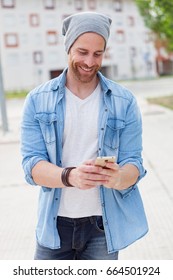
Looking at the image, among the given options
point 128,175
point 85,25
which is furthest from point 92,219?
point 85,25

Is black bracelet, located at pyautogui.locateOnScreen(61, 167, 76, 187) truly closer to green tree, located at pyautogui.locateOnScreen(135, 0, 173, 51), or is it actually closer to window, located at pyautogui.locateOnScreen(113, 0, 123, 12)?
green tree, located at pyautogui.locateOnScreen(135, 0, 173, 51)

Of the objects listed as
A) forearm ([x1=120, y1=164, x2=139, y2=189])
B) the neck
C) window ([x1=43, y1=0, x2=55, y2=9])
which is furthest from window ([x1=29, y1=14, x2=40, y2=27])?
forearm ([x1=120, y1=164, x2=139, y2=189])

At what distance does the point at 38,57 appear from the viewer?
4500 cm

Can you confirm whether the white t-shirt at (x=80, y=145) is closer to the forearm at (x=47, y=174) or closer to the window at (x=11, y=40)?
the forearm at (x=47, y=174)

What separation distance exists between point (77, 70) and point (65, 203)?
608 mm

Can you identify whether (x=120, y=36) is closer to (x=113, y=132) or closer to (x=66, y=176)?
(x=113, y=132)

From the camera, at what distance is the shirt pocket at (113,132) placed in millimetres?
2084

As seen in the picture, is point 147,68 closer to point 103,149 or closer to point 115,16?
point 115,16

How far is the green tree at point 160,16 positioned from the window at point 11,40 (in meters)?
25.4

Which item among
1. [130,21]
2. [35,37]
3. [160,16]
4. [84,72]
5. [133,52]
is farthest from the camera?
[133,52]

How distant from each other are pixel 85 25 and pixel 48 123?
1.49 ft

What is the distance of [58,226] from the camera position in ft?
7.14

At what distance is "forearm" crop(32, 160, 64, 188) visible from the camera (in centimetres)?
198

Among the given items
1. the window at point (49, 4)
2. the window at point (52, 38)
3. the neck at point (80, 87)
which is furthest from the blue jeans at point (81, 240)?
the window at point (49, 4)
